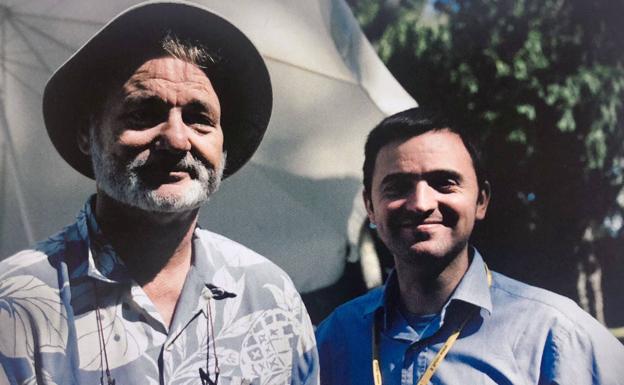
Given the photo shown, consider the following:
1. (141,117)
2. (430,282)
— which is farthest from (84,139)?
(430,282)

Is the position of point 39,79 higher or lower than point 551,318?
higher

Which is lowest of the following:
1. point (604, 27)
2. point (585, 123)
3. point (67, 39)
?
point (585, 123)

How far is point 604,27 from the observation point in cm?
507

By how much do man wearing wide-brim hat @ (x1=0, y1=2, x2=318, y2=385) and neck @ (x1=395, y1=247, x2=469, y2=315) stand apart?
0.49 meters

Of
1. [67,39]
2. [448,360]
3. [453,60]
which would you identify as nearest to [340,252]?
[448,360]

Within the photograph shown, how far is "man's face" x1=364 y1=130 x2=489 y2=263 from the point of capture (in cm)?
204

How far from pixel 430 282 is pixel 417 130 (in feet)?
1.72

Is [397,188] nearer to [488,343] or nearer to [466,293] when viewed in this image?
[466,293]

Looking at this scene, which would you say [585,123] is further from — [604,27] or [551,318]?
[551,318]

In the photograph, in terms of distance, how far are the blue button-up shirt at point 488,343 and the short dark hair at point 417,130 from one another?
353mm

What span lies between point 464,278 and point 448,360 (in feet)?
0.94

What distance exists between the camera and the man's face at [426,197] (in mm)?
2045

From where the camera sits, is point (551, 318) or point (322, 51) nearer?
point (551, 318)

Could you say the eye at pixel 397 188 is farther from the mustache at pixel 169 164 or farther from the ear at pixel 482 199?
the mustache at pixel 169 164
